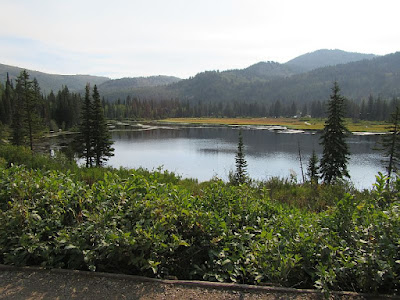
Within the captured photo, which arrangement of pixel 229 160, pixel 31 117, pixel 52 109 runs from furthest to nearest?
pixel 52 109
pixel 229 160
pixel 31 117

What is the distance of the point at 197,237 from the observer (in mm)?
3908

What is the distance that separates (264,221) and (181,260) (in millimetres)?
1282

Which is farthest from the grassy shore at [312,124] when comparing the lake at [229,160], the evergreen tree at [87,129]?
the evergreen tree at [87,129]

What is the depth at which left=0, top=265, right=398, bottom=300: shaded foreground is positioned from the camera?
3.27m

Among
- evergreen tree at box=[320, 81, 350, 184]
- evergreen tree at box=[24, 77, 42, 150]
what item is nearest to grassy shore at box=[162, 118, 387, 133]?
evergreen tree at box=[320, 81, 350, 184]

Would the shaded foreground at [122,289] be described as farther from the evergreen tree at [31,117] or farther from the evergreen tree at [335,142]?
the evergreen tree at [31,117]

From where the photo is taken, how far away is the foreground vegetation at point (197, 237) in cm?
339

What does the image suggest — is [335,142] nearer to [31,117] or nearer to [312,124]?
[31,117]

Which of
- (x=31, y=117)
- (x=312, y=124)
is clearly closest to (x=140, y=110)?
(x=312, y=124)

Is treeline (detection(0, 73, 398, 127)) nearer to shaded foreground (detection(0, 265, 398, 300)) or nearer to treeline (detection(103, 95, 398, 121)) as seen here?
treeline (detection(103, 95, 398, 121))

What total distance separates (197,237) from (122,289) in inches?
42.5

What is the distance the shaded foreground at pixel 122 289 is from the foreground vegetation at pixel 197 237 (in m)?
0.14

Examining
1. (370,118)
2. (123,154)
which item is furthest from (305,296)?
(370,118)

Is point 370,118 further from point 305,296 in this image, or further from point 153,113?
point 305,296
